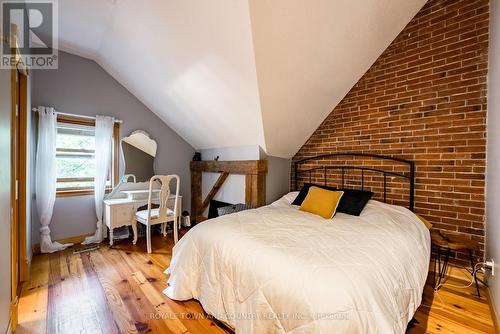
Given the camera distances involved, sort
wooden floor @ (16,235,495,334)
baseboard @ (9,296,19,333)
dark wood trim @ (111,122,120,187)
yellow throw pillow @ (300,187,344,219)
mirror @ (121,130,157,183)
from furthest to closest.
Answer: mirror @ (121,130,157,183)
dark wood trim @ (111,122,120,187)
yellow throw pillow @ (300,187,344,219)
wooden floor @ (16,235,495,334)
baseboard @ (9,296,19,333)

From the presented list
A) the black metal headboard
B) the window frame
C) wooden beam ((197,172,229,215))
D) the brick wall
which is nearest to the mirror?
the window frame

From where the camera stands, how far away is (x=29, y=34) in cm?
240

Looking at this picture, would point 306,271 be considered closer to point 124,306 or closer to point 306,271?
point 306,271

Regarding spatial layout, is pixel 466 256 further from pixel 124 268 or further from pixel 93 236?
pixel 93 236

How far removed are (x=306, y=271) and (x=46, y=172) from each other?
324 cm

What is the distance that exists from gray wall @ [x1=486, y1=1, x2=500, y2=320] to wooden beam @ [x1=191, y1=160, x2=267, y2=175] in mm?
2170

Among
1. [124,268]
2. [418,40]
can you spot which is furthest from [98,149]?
[418,40]

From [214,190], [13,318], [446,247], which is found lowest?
[13,318]

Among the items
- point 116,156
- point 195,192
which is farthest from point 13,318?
point 195,192

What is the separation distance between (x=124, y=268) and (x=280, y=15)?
113 inches

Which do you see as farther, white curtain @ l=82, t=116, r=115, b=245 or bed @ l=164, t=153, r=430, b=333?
white curtain @ l=82, t=116, r=115, b=245

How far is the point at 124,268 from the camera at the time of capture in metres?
2.34

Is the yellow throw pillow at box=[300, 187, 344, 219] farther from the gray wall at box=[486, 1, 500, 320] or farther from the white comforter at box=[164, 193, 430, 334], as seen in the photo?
the gray wall at box=[486, 1, 500, 320]

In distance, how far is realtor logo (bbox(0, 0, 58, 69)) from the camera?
128cm
